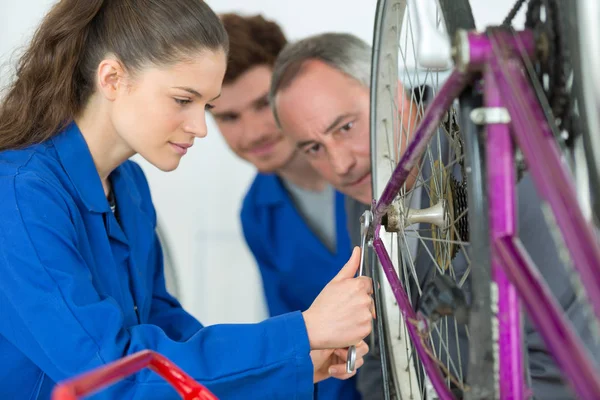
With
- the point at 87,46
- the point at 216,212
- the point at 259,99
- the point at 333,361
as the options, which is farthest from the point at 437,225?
the point at 216,212

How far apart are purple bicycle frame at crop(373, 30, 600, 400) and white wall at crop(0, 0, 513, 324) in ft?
6.02

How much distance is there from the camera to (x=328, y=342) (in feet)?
2.60

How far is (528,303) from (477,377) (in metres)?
0.11

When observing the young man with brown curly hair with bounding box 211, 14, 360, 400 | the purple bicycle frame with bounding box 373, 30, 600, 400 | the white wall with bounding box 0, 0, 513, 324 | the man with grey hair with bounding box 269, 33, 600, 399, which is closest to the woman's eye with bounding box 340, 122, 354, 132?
the man with grey hair with bounding box 269, 33, 600, 399

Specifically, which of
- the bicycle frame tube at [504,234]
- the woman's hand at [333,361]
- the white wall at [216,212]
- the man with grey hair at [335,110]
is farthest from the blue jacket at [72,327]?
the white wall at [216,212]

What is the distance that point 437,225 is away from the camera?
826 millimetres

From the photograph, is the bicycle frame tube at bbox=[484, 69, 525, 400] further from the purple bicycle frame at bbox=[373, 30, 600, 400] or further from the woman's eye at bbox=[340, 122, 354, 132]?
the woman's eye at bbox=[340, 122, 354, 132]

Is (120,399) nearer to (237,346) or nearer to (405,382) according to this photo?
(237,346)

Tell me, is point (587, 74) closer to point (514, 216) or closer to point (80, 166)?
point (514, 216)

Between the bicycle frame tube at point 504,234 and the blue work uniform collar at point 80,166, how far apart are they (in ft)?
1.82

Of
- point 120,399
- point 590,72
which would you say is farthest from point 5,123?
point 590,72

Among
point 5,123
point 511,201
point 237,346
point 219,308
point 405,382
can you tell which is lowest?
point 219,308

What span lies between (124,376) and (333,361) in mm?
453

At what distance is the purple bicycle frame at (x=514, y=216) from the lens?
405 mm
